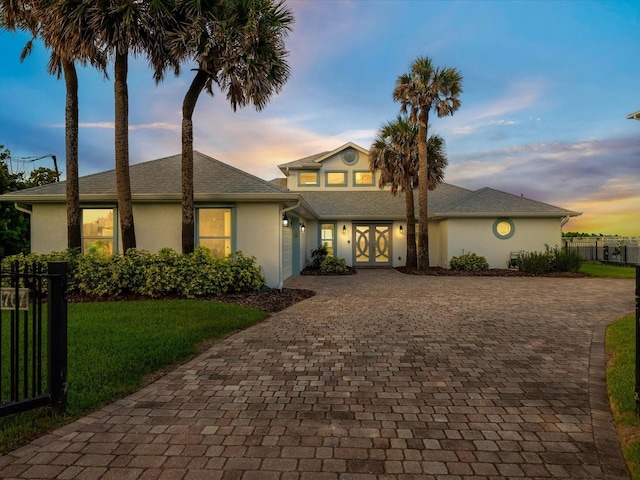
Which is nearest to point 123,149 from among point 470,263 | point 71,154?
point 71,154

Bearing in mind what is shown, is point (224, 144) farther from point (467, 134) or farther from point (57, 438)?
point (57, 438)

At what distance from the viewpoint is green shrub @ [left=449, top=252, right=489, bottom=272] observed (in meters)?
17.4

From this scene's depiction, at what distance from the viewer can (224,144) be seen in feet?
66.0

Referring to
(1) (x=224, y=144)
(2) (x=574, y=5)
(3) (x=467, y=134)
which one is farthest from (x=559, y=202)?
(1) (x=224, y=144)

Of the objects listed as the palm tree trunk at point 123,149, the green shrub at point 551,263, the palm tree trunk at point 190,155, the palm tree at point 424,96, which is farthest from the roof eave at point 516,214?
the palm tree trunk at point 123,149

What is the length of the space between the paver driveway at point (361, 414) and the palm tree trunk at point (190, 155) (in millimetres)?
4696

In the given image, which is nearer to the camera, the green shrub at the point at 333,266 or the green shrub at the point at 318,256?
the green shrub at the point at 333,266

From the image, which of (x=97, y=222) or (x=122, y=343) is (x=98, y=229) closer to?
(x=97, y=222)

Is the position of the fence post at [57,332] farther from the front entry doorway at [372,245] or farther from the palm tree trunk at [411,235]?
the front entry doorway at [372,245]

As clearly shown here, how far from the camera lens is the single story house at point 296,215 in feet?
37.9

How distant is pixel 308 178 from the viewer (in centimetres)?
2292

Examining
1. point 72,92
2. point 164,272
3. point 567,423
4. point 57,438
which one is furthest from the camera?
point 72,92

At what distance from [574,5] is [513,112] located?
5.69 metres

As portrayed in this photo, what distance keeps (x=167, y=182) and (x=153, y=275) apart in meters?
3.94
